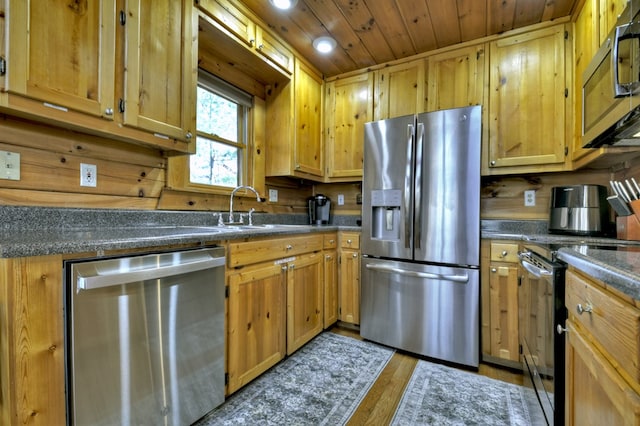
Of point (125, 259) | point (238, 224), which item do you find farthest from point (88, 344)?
point (238, 224)

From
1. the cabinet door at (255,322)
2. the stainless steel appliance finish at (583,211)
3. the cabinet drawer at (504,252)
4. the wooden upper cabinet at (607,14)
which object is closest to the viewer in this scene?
the wooden upper cabinet at (607,14)

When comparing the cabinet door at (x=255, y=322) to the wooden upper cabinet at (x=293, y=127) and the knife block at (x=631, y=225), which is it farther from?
the knife block at (x=631, y=225)

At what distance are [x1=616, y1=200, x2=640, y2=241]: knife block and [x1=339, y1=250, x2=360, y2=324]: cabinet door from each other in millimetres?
1605

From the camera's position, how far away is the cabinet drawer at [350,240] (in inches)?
98.6

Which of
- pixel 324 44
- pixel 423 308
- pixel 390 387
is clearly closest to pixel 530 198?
pixel 423 308

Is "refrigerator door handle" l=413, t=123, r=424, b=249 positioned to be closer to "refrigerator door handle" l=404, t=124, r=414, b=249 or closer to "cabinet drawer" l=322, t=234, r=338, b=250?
"refrigerator door handle" l=404, t=124, r=414, b=249

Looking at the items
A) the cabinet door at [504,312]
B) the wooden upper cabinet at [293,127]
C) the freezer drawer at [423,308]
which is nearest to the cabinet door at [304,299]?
the freezer drawer at [423,308]

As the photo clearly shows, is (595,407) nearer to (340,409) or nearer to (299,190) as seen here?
(340,409)

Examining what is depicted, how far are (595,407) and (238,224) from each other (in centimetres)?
209

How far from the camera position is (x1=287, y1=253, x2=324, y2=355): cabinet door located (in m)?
2.02

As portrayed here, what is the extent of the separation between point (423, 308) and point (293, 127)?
1784mm

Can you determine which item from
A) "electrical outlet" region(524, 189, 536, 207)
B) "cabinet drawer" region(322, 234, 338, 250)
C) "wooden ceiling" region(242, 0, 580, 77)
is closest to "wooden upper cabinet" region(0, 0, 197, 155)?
"wooden ceiling" region(242, 0, 580, 77)

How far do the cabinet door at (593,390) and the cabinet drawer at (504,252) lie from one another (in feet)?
3.37

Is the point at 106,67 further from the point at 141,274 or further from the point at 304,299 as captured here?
the point at 304,299
